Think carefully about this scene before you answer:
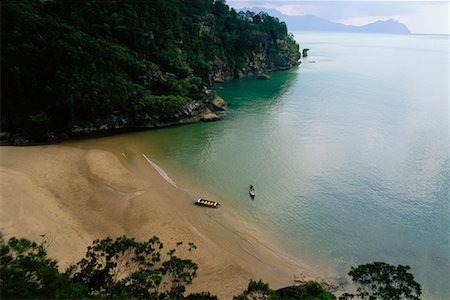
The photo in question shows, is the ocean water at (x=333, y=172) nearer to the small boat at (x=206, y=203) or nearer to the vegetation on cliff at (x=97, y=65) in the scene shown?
the small boat at (x=206, y=203)

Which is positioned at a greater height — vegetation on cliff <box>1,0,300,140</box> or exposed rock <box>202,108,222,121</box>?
vegetation on cliff <box>1,0,300,140</box>

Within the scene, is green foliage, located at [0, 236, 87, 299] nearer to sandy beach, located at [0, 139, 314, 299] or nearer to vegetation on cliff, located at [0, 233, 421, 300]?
vegetation on cliff, located at [0, 233, 421, 300]

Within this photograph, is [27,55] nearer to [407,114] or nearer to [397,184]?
[397,184]

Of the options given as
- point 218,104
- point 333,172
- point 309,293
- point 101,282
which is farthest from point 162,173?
point 218,104

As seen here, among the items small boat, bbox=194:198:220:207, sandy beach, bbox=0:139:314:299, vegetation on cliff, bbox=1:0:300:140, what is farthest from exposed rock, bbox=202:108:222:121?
small boat, bbox=194:198:220:207

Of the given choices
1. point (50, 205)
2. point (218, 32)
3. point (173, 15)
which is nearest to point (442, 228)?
point (50, 205)

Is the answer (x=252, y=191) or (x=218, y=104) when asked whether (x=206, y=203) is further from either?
(x=218, y=104)

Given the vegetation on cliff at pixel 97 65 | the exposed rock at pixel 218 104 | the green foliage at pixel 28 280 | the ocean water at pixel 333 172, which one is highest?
the vegetation on cliff at pixel 97 65

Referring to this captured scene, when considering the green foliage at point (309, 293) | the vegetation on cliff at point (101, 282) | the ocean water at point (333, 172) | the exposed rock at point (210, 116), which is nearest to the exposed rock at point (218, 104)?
the ocean water at point (333, 172)
